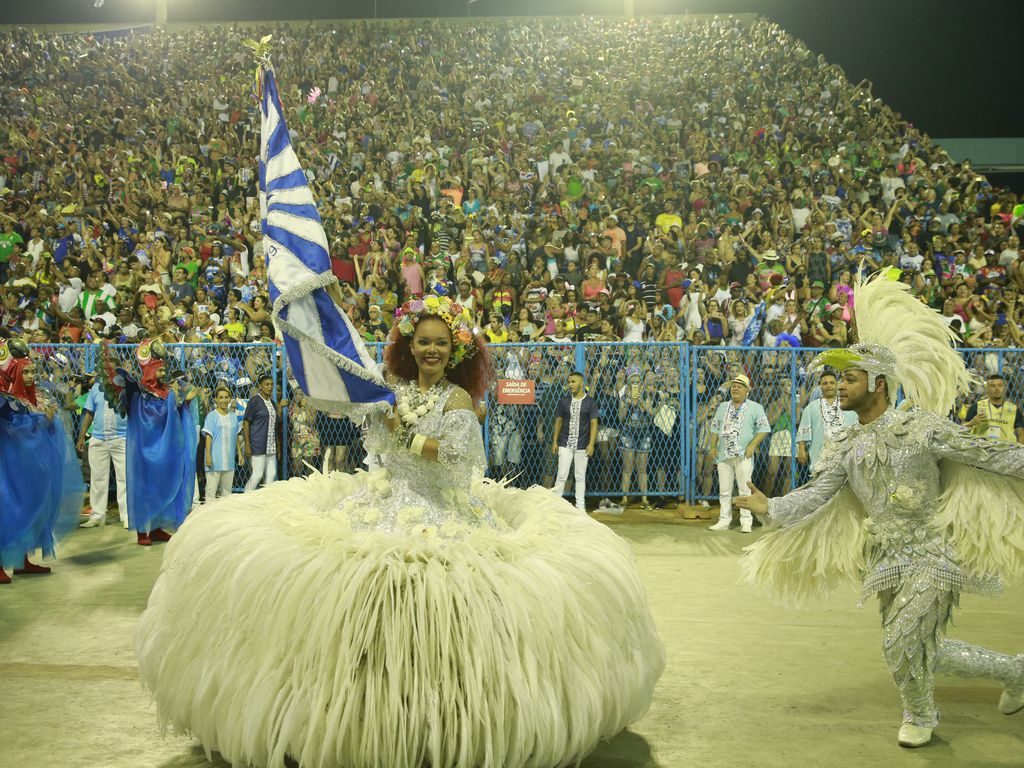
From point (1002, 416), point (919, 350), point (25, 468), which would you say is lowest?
point (25, 468)

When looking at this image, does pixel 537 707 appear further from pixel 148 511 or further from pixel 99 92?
pixel 99 92

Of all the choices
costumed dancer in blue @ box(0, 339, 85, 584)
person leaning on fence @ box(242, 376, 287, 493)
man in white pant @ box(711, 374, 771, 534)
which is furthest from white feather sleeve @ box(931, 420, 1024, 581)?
person leaning on fence @ box(242, 376, 287, 493)

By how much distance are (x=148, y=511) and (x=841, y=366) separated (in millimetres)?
6921

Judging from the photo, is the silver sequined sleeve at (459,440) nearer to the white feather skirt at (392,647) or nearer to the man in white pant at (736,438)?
the white feather skirt at (392,647)

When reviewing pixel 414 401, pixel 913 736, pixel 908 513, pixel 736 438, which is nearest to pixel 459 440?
pixel 414 401

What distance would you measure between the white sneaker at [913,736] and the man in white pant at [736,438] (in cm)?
595

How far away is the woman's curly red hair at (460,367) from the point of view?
14.9 ft

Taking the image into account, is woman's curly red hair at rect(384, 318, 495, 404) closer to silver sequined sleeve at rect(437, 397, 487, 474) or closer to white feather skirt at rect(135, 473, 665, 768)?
silver sequined sleeve at rect(437, 397, 487, 474)

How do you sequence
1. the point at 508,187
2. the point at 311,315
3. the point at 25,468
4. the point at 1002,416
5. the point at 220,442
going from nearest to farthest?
the point at 311,315
the point at 25,468
the point at 1002,416
the point at 220,442
the point at 508,187

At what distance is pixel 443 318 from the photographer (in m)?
4.36

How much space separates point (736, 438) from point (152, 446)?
5.86 m

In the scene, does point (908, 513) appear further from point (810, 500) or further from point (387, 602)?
point (387, 602)

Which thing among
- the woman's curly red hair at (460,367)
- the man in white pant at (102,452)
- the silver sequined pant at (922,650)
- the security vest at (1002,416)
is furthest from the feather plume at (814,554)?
the man in white pant at (102,452)

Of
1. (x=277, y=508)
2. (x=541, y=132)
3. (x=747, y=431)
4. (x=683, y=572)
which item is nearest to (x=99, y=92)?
(x=541, y=132)
